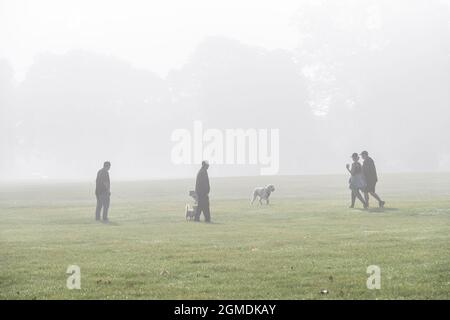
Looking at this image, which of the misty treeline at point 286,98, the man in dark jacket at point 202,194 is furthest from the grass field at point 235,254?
the misty treeline at point 286,98

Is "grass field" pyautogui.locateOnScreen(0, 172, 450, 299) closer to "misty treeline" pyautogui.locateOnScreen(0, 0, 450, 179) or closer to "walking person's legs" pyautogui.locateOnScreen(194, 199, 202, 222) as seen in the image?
"walking person's legs" pyautogui.locateOnScreen(194, 199, 202, 222)

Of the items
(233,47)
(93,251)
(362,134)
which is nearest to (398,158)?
(362,134)

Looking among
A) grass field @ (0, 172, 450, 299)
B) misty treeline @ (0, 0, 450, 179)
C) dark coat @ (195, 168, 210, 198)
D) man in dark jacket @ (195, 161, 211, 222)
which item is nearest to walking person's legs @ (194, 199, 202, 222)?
man in dark jacket @ (195, 161, 211, 222)

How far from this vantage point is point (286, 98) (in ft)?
339

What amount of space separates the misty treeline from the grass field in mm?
67651

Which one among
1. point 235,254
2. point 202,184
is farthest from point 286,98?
point 235,254

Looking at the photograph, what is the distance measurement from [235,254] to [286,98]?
8679 cm

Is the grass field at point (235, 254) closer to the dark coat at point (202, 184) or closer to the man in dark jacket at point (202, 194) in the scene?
the man in dark jacket at point (202, 194)

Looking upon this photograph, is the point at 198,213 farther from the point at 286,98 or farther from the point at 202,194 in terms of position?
the point at 286,98

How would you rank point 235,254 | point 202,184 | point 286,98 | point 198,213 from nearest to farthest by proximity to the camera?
point 235,254 < point 198,213 < point 202,184 < point 286,98

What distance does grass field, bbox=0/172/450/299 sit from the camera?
1302cm

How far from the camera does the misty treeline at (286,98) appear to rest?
323 ft

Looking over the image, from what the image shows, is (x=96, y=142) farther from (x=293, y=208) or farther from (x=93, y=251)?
(x=93, y=251)

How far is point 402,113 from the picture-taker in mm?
96875
